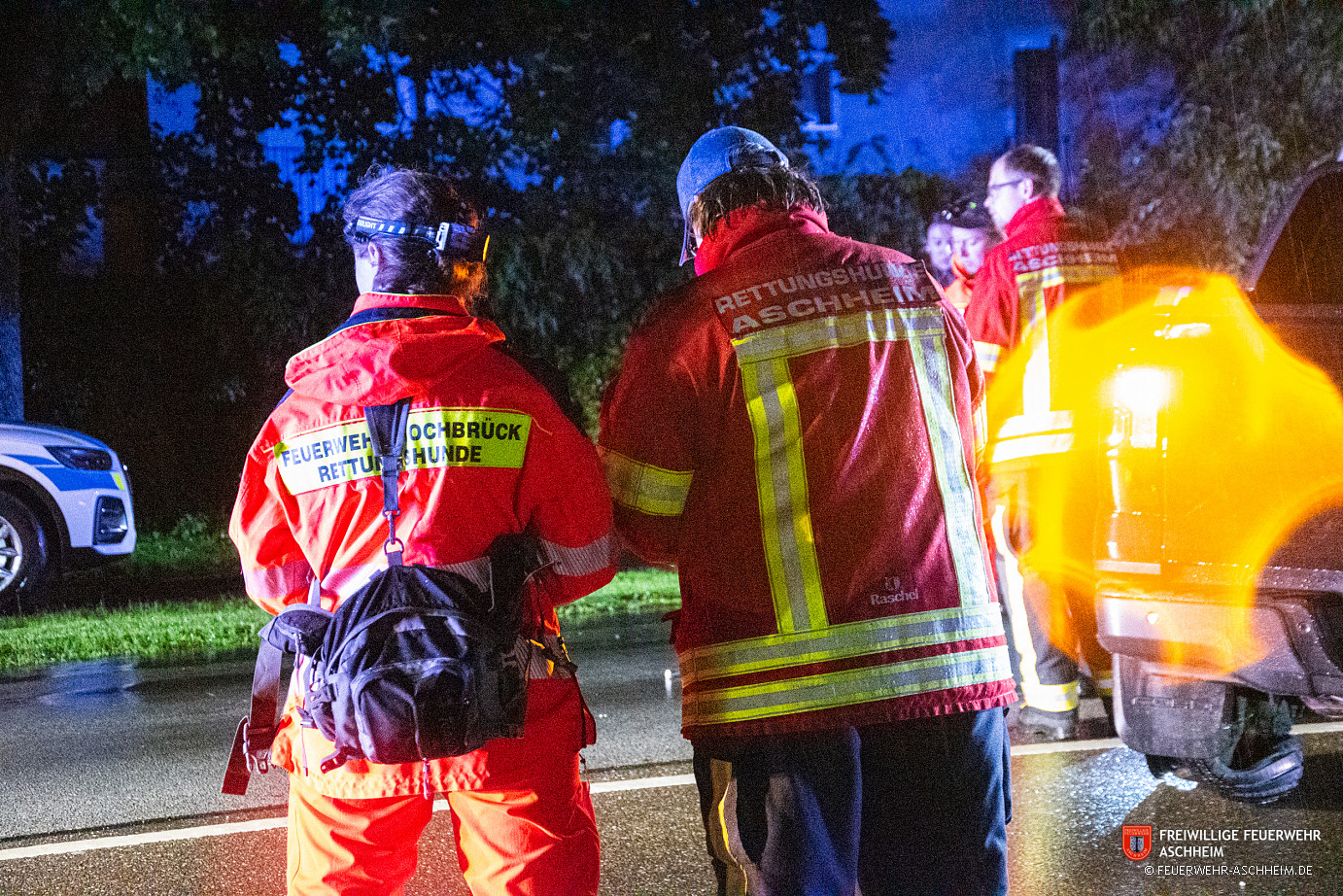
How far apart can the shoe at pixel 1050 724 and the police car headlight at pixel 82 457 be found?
253 inches

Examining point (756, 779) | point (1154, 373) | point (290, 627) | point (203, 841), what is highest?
point (1154, 373)

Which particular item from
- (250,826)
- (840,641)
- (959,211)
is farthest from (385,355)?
(959,211)

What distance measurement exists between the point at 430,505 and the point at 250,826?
2.50 meters

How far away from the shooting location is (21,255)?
12.8 m

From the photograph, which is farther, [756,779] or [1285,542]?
[1285,542]

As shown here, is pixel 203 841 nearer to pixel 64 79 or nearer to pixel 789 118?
pixel 64 79

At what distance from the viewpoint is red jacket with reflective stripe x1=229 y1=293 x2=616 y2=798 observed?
2.17 metres

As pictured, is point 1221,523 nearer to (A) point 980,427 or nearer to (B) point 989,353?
(A) point 980,427

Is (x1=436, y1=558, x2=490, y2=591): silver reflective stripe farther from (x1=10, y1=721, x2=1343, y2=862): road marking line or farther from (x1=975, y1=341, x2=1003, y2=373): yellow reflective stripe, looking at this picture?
(x1=975, y1=341, x2=1003, y2=373): yellow reflective stripe

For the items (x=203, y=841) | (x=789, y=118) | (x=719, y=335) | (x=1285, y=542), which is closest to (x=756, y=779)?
(x=719, y=335)

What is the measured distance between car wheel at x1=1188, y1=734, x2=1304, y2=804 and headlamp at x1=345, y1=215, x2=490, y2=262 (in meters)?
2.93

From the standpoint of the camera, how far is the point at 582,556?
234 centimetres

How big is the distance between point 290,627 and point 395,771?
1.03 ft

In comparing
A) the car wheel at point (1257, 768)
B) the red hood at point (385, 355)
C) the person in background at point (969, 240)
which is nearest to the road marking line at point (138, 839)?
the red hood at point (385, 355)
